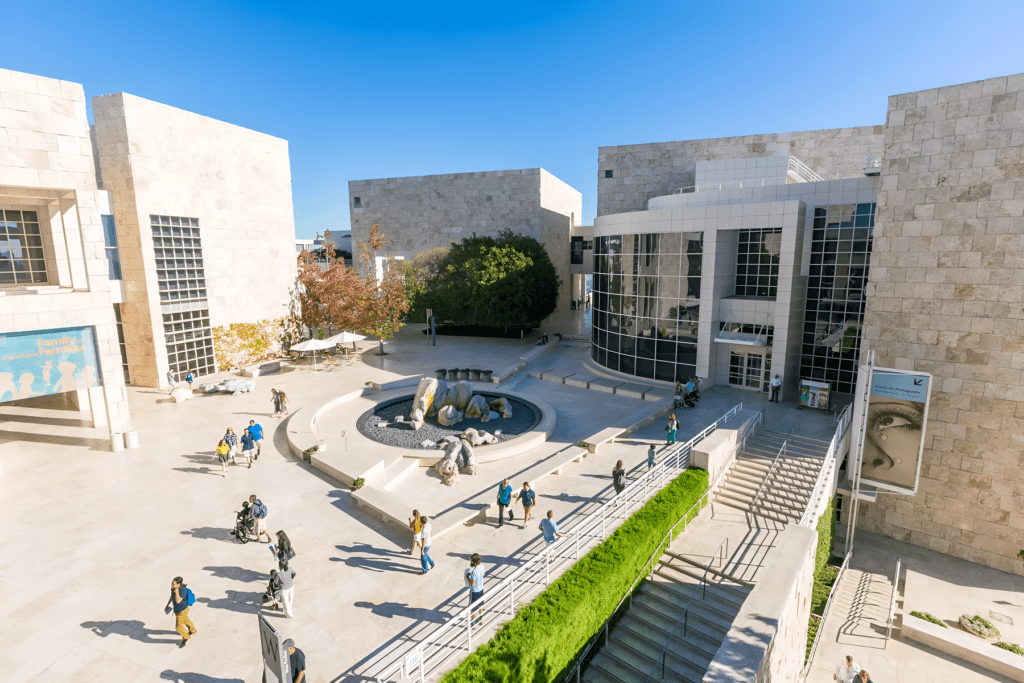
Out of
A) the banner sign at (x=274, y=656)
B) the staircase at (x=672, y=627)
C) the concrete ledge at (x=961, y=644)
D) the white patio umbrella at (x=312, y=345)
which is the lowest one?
the concrete ledge at (x=961, y=644)

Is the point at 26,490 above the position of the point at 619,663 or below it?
above

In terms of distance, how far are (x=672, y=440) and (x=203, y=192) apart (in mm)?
29080

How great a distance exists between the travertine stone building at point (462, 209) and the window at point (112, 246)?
24.4 m

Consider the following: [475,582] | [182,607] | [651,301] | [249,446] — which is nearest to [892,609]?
[475,582]

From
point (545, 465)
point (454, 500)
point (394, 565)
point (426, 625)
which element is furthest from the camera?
point (545, 465)

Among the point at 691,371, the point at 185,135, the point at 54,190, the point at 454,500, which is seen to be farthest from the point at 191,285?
the point at 691,371

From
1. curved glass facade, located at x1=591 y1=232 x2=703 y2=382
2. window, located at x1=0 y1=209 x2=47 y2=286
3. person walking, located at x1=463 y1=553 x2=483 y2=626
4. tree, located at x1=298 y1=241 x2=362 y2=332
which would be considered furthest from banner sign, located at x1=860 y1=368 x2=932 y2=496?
window, located at x1=0 y1=209 x2=47 y2=286

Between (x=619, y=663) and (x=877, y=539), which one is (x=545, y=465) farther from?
(x=877, y=539)

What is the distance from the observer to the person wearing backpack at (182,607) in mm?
9922

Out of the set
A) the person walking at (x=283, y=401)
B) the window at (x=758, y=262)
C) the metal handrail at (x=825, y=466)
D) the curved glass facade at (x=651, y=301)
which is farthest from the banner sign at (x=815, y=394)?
the person walking at (x=283, y=401)

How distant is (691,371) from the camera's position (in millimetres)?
28766

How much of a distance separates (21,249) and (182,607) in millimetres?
19018

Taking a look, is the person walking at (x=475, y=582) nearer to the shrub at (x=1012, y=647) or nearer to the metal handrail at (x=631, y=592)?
the metal handrail at (x=631, y=592)

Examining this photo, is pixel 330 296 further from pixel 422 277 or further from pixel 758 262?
pixel 758 262
